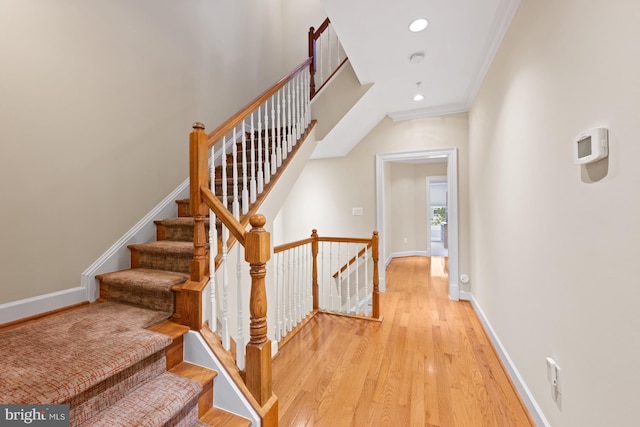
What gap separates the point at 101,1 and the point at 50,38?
569 mm

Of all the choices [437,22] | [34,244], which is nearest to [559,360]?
[437,22]

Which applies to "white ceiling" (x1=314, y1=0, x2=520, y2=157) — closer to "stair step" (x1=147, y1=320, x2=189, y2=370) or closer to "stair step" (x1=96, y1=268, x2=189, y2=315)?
"stair step" (x1=96, y1=268, x2=189, y2=315)

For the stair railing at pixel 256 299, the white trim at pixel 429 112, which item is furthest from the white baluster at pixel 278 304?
the white trim at pixel 429 112

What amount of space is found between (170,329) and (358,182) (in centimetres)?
318

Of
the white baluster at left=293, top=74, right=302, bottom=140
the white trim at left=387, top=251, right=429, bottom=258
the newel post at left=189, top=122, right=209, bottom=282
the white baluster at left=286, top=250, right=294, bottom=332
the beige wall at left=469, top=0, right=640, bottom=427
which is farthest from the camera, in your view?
the white trim at left=387, top=251, right=429, bottom=258

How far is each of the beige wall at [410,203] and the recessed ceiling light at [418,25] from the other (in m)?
4.29

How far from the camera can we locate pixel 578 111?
105 centimetres

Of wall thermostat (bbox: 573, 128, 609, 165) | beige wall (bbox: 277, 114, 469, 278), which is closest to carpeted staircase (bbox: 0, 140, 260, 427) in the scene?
wall thermostat (bbox: 573, 128, 609, 165)

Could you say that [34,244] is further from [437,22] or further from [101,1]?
[437,22]

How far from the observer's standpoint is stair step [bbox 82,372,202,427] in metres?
1.02

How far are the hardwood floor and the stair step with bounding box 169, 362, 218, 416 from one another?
48 centimetres

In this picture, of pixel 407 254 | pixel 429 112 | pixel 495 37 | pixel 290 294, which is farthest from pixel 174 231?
pixel 407 254

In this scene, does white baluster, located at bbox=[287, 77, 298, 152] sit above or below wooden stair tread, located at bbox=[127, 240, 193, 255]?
above

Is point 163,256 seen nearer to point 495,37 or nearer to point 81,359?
point 81,359
